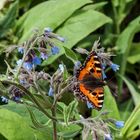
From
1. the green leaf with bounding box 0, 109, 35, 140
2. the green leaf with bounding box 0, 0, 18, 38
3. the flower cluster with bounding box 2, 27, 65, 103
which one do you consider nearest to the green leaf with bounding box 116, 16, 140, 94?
the green leaf with bounding box 0, 0, 18, 38

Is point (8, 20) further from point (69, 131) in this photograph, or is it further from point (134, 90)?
point (69, 131)

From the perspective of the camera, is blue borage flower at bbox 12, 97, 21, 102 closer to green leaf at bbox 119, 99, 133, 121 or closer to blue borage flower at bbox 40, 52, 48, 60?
blue borage flower at bbox 40, 52, 48, 60

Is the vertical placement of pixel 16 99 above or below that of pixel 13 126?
above

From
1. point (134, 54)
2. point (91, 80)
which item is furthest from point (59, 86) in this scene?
point (134, 54)

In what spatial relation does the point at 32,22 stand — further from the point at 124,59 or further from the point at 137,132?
the point at 137,132

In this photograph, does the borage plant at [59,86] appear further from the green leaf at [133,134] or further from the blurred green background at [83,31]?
the blurred green background at [83,31]

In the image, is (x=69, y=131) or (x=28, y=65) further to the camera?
(x=69, y=131)
